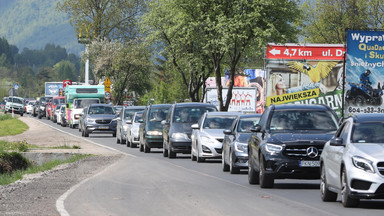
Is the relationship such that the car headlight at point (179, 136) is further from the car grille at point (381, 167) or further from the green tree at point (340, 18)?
the green tree at point (340, 18)

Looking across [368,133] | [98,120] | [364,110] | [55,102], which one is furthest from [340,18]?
[368,133]

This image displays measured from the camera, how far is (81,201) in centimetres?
1478

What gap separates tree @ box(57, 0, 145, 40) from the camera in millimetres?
78750

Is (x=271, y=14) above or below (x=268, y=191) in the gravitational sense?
above

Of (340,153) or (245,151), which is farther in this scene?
(245,151)

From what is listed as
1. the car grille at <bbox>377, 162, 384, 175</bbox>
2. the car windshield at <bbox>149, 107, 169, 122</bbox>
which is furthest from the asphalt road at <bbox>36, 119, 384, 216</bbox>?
the car windshield at <bbox>149, 107, 169, 122</bbox>

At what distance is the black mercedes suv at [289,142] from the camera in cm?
1664

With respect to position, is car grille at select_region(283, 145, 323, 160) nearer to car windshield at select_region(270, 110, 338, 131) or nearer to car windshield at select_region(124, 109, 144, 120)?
A: car windshield at select_region(270, 110, 338, 131)

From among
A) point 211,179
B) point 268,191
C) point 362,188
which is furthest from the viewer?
point 211,179

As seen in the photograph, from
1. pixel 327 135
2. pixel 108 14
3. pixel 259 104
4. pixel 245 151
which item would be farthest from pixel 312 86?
pixel 108 14

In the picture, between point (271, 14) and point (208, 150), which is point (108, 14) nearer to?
point (271, 14)

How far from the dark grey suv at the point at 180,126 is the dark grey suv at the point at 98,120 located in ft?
62.9

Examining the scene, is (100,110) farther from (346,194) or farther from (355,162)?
(355,162)

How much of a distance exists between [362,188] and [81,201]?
15.3ft
